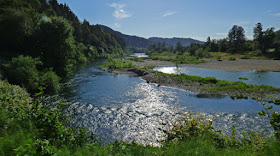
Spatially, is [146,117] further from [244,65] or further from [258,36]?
[258,36]

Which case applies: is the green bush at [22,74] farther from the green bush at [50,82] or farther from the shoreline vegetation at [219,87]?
the shoreline vegetation at [219,87]

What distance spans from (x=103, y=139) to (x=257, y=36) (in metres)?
153

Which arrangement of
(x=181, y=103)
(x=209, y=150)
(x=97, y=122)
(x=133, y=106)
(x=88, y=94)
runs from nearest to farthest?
1. (x=209, y=150)
2. (x=97, y=122)
3. (x=133, y=106)
4. (x=181, y=103)
5. (x=88, y=94)

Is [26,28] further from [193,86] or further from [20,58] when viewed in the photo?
[193,86]

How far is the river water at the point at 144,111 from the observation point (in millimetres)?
15952

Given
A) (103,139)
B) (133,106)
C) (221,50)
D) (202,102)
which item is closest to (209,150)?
(103,139)

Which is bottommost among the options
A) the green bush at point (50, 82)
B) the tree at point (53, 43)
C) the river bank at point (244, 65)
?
the river bank at point (244, 65)

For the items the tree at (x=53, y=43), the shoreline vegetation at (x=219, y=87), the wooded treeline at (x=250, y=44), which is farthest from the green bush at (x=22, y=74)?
the wooded treeline at (x=250, y=44)

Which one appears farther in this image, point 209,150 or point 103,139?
point 103,139

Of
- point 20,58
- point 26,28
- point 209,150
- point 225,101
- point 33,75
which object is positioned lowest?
point 225,101

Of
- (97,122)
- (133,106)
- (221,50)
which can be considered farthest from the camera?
(221,50)

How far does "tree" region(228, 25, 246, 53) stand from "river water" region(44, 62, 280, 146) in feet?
440

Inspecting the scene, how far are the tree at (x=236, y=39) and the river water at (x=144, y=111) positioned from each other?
134038 millimetres

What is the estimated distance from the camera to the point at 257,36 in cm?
12425
